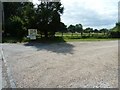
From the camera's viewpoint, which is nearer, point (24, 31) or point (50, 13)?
point (50, 13)

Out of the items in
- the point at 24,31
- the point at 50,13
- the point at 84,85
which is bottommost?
the point at 84,85

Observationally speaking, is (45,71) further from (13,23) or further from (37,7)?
(13,23)

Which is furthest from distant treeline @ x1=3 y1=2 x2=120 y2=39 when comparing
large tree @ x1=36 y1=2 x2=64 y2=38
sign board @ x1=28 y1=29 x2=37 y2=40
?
sign board @ x1=28 y1=29 x2=37 y2=40

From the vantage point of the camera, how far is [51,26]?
92.3 feet

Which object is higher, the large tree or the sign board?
the large tree

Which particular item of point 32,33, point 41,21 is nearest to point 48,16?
point 41,21

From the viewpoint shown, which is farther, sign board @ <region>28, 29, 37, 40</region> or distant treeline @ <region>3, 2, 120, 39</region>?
sign board @ <region>28, 29, 37, 40</region>

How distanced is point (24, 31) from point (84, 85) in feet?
77.1

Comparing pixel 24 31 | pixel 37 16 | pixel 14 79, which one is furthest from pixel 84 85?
pixel 24 31

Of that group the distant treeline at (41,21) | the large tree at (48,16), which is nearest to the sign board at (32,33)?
the distant treeline at (41,21)

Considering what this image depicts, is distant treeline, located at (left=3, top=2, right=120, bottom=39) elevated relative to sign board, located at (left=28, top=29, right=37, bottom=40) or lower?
elevated

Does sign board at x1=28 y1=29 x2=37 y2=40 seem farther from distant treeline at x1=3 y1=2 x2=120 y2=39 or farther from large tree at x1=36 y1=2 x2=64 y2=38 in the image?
large tree at x1=36 y1=2 x2=64 y2=38

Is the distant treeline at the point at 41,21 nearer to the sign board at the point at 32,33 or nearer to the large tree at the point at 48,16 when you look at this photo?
the large tree at the point at 48,16

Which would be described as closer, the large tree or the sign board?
the large tree
